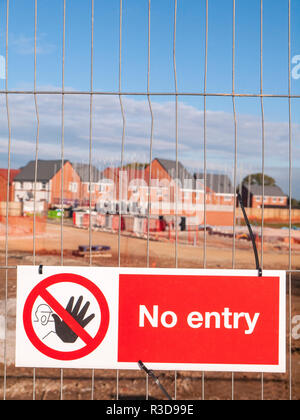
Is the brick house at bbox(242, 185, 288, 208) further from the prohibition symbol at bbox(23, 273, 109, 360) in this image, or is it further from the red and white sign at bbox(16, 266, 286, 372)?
the prohibition symbol at bbox(23, 273, 109, 360)

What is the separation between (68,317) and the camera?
338 cm

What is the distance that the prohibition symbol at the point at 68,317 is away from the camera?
133 inches

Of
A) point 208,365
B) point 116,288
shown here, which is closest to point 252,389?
point 208,365

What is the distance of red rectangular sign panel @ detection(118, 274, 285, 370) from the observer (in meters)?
3.33

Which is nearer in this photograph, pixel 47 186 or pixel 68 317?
pixel 68 317

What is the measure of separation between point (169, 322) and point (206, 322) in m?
0.29

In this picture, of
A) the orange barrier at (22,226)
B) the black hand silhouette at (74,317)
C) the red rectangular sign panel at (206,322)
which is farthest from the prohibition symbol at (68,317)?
the orange barrier at (22,226)

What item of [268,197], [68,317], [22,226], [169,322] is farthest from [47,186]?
[169,322]

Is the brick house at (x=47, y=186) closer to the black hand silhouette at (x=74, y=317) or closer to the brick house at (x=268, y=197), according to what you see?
the brick house at (x=268, y=197)

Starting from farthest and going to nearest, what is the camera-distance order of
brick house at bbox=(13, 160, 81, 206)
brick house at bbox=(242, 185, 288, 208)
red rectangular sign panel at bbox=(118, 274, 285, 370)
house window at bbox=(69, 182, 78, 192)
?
brick house at bbox=(242, 185, 288, 208) < house window at bbox=(69, 182, 78, 192) < brick house at bbox=(13, 160, 81, 206) < red rectangular sign panel at bbox=(118, 274, 285, 370)

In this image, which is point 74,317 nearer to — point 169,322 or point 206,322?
point 169,322

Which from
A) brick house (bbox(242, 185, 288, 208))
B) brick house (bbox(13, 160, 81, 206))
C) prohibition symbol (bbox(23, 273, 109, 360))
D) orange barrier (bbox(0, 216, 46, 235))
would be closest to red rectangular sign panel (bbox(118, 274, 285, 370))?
prohibition symbol (bbox(23, 273, 109, 360))

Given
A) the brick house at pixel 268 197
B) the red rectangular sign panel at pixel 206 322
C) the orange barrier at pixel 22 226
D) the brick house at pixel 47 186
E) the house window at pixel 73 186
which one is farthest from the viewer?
the brick house at pixel 268 197
